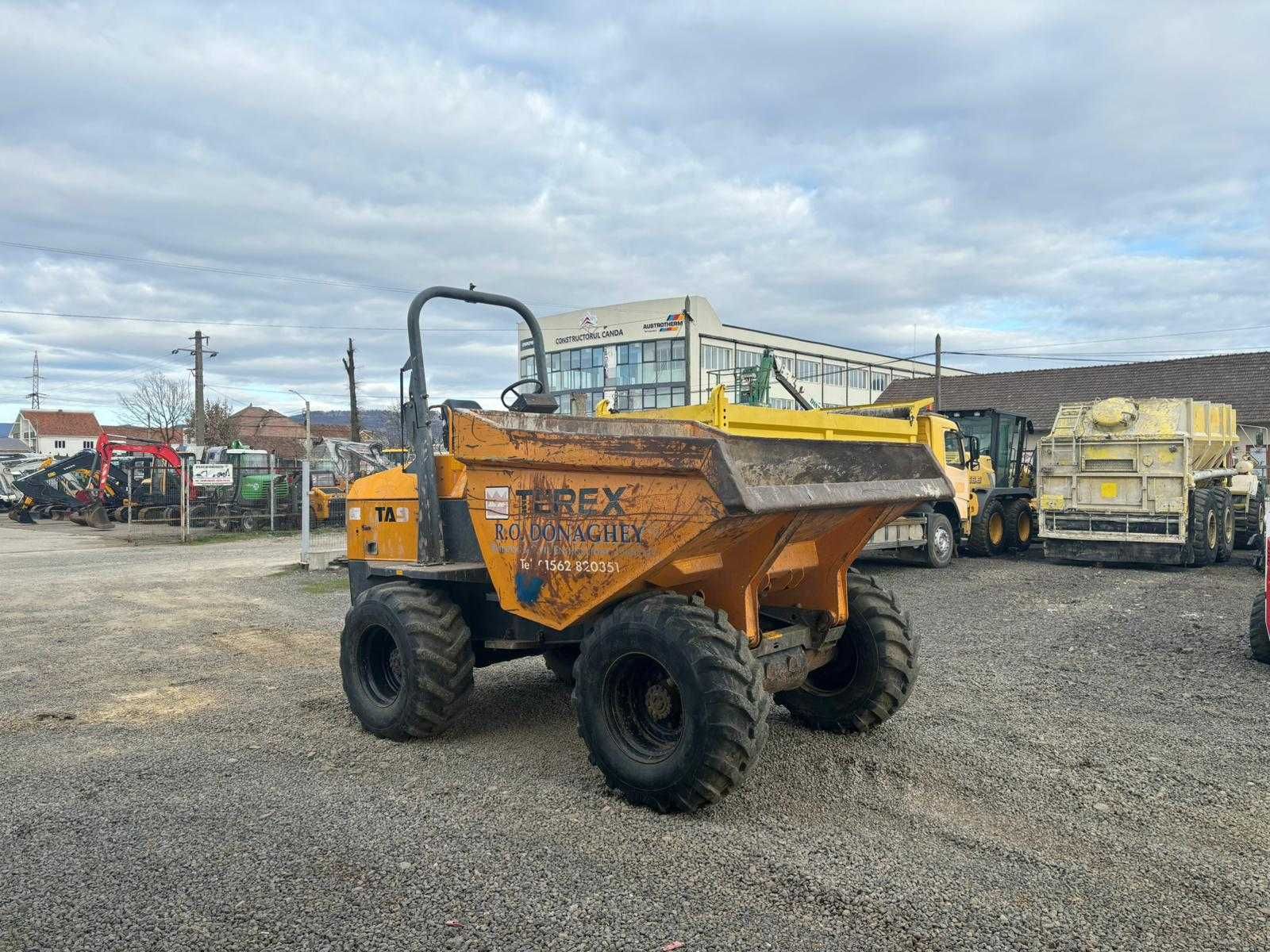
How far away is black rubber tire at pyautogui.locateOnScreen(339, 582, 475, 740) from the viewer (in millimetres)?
5027

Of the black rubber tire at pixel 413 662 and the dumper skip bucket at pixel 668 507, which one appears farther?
the black rubber tire at pixel 413 662

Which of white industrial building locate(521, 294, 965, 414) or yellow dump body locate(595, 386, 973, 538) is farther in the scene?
white industrial building locate(521, 294, 965, 414)

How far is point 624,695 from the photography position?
14.6 ft

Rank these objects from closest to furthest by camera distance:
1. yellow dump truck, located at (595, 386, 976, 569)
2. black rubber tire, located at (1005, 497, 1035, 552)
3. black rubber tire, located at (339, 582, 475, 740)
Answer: black rubber tire, located at (339, 582, 475, 740) < yellow dump truck, located at (595, 386, 976, 569) < black rubber tire, located at (1005, 497, 1035, 552)

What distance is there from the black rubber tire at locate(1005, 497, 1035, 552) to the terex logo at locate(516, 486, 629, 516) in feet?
43.5

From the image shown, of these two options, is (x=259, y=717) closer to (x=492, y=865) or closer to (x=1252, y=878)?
(x=492, y=865)

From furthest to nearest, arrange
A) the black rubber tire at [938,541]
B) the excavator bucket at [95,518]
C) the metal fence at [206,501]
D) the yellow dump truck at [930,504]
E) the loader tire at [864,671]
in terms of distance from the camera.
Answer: the excavator bucket at [95,518], the metal fence at [206,501], the black rubber tire at [938,541], the yellow dump truck at [930,504], the loader tire at [864,671]

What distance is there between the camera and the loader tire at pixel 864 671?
513cm

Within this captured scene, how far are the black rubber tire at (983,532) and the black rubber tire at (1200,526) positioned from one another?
2.87 meters

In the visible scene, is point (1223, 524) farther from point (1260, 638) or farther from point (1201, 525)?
point (1260, 638)

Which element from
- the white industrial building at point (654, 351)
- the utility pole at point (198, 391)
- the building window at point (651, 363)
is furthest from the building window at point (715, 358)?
the utility pole at point (198, 391)

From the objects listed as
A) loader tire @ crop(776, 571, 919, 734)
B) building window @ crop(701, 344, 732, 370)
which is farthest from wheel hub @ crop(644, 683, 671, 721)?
building window @ crop(701, 344, 732, 370)

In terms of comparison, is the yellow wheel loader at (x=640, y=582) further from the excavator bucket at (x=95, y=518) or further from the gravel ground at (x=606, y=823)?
the excavator bucket at (x=95, y=518)

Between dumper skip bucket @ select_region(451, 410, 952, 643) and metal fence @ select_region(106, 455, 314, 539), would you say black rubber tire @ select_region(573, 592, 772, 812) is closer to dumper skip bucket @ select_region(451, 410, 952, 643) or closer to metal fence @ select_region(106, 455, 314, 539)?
dumper skip bucket @ select_region(451, 410, 952, 643)
